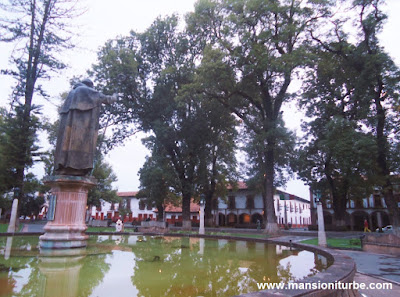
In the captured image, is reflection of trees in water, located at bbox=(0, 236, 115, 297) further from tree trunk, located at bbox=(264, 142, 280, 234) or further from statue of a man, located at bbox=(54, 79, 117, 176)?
tree trunk, located at bbox=(264, 142, 280, 234)

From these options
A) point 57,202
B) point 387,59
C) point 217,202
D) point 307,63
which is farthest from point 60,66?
point 217,202

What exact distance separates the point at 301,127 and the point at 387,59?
8917 millimetres

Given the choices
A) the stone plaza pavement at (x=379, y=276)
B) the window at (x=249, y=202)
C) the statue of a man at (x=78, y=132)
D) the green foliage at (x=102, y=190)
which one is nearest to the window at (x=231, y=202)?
the window at (x=249, y=202)

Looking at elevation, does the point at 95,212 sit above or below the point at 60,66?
below

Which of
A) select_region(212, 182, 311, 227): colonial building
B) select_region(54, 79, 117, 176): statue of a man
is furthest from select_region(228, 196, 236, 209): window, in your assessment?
select_region(54, 79, 117, 176): statue of a man

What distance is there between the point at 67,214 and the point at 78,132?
2.34 meters

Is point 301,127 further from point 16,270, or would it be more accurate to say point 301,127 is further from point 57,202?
point 16,270

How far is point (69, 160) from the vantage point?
25.5ft

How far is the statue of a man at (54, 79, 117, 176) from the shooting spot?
7.87 metres

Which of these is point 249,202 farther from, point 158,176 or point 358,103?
point 358,103

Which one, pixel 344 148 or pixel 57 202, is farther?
pixel 344 148

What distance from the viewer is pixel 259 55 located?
62.8 feet

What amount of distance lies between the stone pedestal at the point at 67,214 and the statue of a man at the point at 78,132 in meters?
0.39

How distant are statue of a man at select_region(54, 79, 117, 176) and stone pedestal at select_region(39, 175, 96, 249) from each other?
39 centimetres
